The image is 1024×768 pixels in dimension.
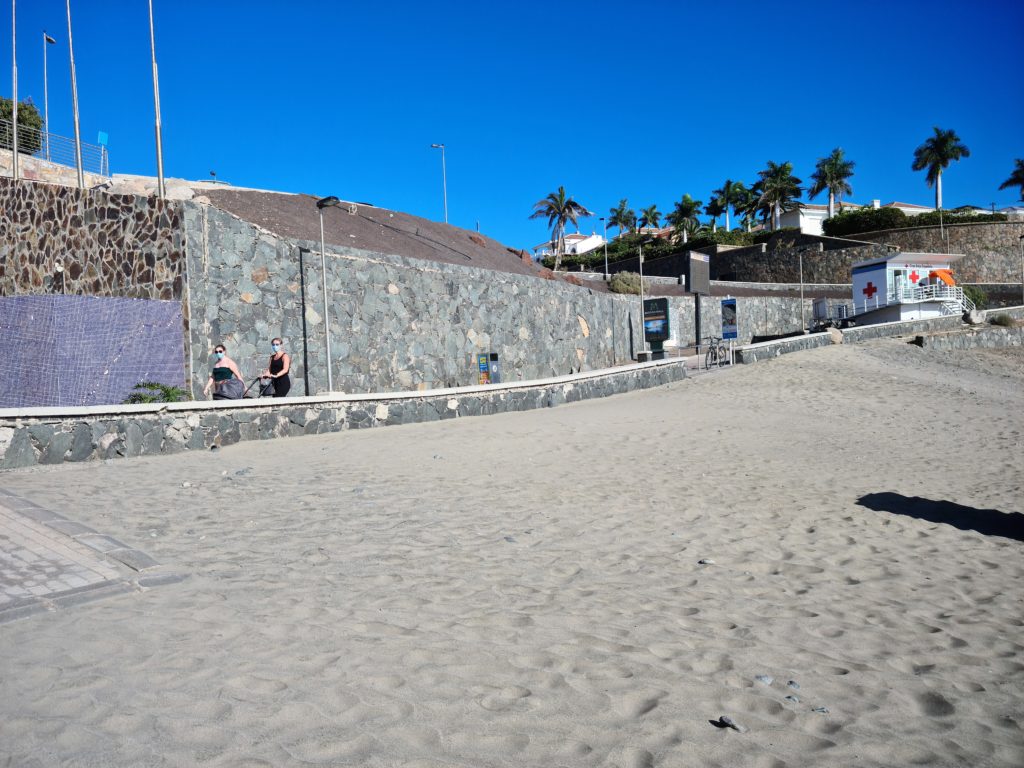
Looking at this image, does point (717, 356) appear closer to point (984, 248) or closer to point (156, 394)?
point (156, 394)

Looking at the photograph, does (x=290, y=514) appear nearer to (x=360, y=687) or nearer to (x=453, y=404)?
(x=360, y=687)

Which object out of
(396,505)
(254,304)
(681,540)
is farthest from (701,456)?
(254,304)

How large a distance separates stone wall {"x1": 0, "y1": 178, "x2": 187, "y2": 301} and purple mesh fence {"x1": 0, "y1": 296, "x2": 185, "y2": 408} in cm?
112

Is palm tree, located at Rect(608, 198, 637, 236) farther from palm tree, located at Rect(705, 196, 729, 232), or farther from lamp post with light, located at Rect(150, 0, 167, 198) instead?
lamp post with light, located at Rect(150, 0, 167, 198)

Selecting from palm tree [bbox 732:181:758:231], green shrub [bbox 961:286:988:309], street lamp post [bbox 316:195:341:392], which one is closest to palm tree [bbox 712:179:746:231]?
palm tree [bbox 732:181:758:231]

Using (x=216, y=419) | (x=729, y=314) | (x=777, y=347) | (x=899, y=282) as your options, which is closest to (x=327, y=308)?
(x=216, y=419)

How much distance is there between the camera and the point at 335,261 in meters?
17.0

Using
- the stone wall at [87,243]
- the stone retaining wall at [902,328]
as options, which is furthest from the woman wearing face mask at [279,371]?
the stone retaining wall at [902,328]

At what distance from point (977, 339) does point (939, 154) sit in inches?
1802

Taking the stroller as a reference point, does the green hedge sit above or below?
above

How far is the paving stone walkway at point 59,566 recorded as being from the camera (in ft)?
13.8

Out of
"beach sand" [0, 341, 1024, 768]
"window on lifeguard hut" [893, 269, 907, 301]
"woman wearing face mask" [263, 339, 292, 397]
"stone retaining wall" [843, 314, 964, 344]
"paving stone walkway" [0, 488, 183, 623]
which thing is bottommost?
"beach sand" [0, 341, 1024, 768]

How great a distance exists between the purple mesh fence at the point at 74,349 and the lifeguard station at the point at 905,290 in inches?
1349

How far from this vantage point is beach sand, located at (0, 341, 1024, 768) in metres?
2.88
